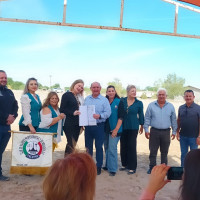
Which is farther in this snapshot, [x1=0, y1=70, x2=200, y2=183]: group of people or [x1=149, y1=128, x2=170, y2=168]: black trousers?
[x1=149, y1=128, x2=170, y2=168]: black trousers

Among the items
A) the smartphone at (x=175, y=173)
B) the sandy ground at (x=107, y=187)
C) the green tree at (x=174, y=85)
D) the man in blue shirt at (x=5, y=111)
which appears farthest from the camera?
the green tree at (x=174, y=85)

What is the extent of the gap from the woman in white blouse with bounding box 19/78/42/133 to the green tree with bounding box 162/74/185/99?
69625 mm

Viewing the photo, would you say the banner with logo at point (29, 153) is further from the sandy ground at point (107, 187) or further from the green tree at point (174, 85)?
the green tree at point (174, 85)

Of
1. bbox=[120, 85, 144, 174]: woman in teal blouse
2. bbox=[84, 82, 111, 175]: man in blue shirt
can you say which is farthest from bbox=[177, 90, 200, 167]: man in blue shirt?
bbox=[84, 82, 111, 175]: man in blue shirt

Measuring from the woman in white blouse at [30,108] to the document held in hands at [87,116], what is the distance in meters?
0.83

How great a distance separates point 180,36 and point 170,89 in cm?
6907

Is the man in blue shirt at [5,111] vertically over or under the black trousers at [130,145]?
over

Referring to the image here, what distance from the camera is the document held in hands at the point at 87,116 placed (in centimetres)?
469

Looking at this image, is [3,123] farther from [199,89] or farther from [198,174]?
[199,89]

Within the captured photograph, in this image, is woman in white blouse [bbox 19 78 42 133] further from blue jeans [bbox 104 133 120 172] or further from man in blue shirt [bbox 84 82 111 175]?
blue jeans [bbox 104 133 120 172]

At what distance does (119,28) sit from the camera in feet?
17.5

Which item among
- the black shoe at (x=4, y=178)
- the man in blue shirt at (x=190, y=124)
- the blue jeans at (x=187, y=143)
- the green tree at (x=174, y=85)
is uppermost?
the green tree at (x=174, y=85)

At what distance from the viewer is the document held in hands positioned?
469 centimetres

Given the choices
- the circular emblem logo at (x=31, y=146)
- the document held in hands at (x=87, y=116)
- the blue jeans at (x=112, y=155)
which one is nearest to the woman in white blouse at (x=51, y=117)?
the circular emblem logo at (x=31, y=146)
